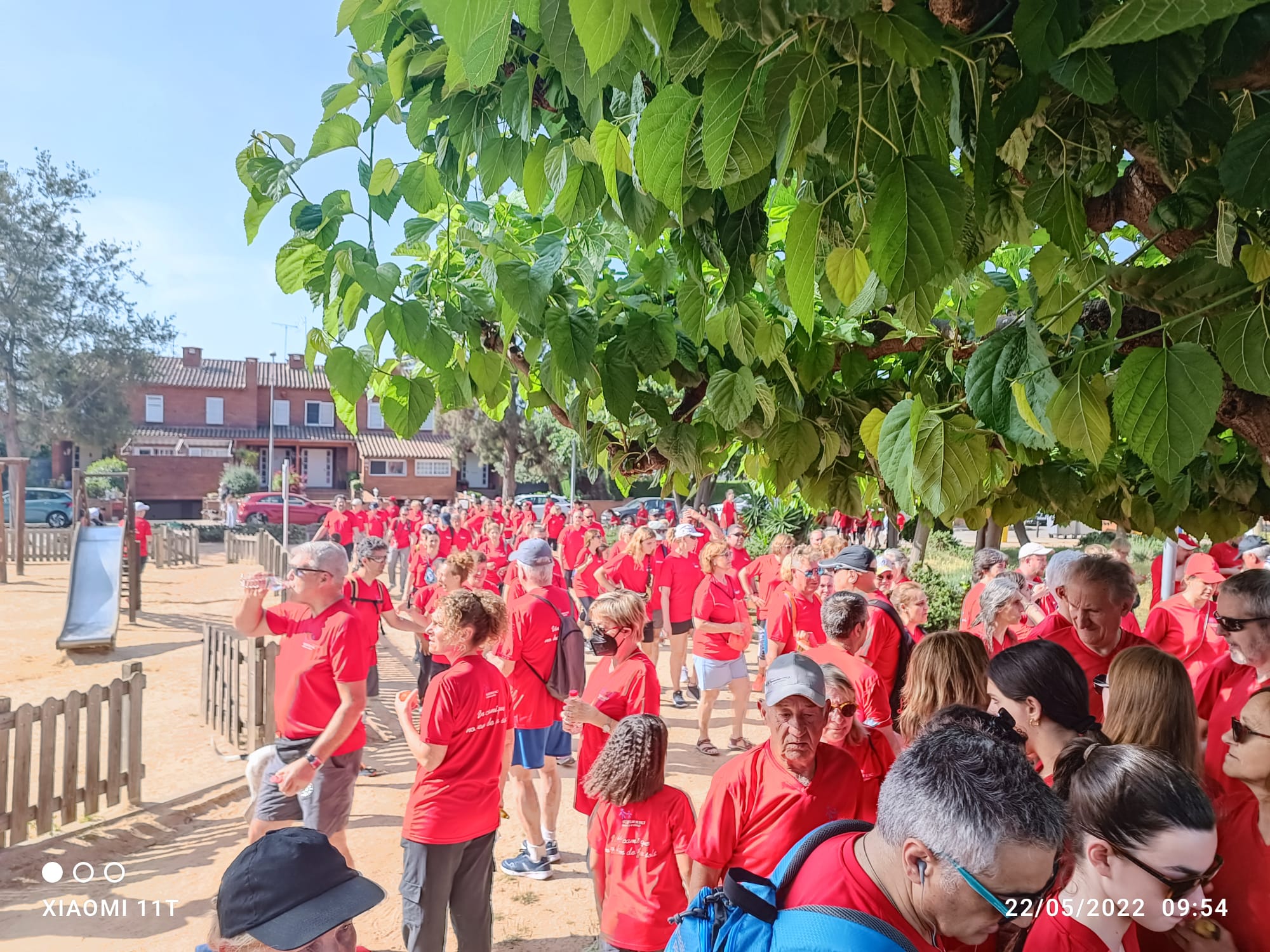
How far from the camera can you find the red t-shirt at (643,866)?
3201 millimetres

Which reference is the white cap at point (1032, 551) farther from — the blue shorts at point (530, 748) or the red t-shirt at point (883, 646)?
the blue shorts at point (530, 748)

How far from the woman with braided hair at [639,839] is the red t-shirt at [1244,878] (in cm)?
179

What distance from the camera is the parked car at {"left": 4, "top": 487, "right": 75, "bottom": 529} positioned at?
1207 inches

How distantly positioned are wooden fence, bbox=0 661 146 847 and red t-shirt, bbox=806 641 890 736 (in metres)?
5.25

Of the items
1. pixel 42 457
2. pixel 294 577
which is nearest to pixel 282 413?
pixel 42 457

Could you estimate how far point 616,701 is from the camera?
4.38 metres

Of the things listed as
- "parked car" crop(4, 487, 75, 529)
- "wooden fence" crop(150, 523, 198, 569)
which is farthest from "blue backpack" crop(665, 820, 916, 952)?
"parked car" crop(4, 487, 75, 529)

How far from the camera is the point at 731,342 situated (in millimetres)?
1593

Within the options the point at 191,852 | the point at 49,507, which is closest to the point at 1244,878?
the point at 191,852

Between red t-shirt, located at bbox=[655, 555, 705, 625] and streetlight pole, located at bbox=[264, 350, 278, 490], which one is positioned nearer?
red t-shirt, located at bbox=[655, 555, 705, 625]

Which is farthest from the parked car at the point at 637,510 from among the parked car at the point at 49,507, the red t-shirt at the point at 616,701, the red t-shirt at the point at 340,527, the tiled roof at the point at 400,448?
the parked car at the point at 49,507

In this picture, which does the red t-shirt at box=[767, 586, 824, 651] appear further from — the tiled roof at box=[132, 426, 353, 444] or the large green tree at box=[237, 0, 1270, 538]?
the tiled roof at box=[132, 426, 353, 444]

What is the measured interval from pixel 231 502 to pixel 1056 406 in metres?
35.1

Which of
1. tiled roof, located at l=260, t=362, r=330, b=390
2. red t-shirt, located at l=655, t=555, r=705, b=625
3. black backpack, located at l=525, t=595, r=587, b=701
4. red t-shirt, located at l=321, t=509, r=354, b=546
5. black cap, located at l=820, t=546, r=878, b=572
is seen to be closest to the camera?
black backpack, located at l=525, t=595, r=587, b=701
